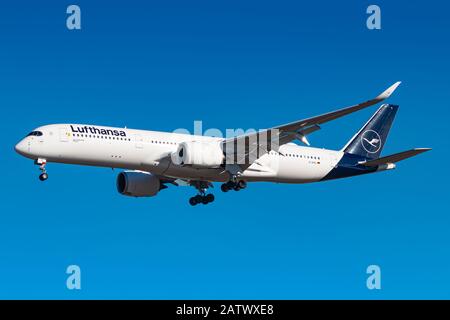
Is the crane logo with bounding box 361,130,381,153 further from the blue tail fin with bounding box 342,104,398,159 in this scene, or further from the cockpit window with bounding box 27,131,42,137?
the cockpit window with bounding box 27,131,42,137

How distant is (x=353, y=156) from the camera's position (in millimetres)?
67375

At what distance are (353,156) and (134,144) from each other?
17.6m

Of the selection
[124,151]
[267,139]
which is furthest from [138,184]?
[267,139]

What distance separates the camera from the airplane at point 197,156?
57.1 meters

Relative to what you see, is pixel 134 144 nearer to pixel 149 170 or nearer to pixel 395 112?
pixel 149 170

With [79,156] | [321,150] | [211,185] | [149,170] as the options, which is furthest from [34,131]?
[321,150]

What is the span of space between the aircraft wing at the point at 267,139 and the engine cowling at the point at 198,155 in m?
0.77

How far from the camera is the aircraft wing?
54.9m

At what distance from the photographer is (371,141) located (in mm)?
69125

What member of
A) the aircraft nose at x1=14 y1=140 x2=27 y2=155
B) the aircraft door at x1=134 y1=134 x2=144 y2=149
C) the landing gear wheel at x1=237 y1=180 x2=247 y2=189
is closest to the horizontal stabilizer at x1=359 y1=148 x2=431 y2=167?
the landing gear wheel at x1=237 y1=180 x2=247 y2=189

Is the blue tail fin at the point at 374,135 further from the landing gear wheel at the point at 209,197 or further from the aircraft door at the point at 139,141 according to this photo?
the aircraft door at the point at 139,141
